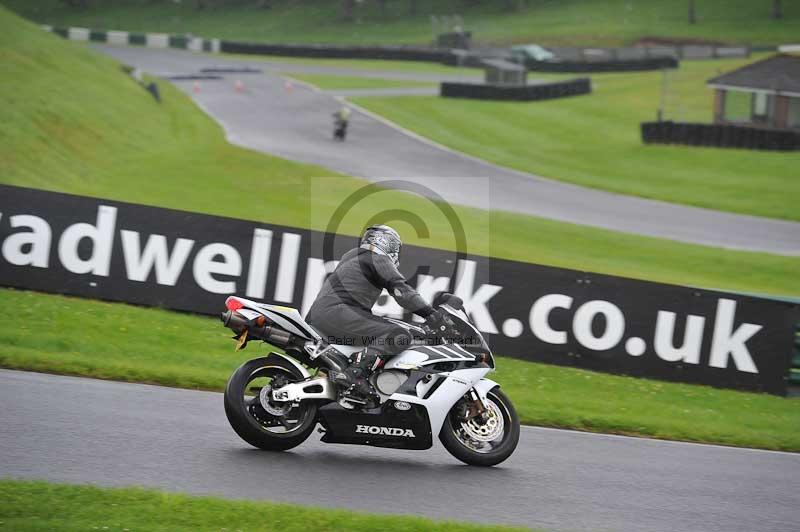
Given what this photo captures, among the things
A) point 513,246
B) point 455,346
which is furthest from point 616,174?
point 455,346

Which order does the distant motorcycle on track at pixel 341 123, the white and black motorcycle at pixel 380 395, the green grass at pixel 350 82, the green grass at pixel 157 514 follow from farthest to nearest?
1. the green grass at pixel 350 82
2. the distant motorcycle on track at pixel 341 123
3. the white and black motorcycle at pixel 380 395
4. the green grass at pixel 157 514

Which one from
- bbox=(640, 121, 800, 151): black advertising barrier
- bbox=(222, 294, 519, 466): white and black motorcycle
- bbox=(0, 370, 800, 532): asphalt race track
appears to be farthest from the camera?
bbox=(640, 121, 800, 151): black advertising barrier

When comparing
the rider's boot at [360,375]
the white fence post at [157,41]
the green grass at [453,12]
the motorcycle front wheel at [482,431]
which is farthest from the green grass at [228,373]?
the green grass at [453,12]

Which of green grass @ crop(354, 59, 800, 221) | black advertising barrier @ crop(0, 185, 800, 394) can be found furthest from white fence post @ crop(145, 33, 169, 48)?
black advertising barrier @ crop(0, 185, 800, 394)

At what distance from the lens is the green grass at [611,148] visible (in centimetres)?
3328

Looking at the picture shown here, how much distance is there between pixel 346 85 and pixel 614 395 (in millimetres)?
42575

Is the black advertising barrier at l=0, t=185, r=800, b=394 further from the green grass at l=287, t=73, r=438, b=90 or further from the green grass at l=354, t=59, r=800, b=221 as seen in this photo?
the green grass at l=287, t=73, r=438, b=90

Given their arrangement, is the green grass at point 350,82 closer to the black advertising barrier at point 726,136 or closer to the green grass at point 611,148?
the green grass at point 611,148

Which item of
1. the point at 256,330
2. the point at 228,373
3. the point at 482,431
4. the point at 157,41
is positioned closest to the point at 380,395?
the point at 482,431

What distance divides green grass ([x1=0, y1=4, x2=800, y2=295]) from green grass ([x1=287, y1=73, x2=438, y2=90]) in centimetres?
1818

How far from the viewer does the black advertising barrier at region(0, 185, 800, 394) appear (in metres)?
13.3

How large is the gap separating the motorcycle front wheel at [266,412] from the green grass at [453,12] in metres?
69.4

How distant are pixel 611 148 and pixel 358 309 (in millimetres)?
33987

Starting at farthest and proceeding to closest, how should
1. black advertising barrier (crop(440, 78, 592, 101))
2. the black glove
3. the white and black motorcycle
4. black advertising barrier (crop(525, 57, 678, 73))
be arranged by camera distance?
black advertising barrier (crop(525, 57, 678, 73)), black advertising barrier (crop(440, 78, 592, 101)), the black glove, the white and black motorcycle
